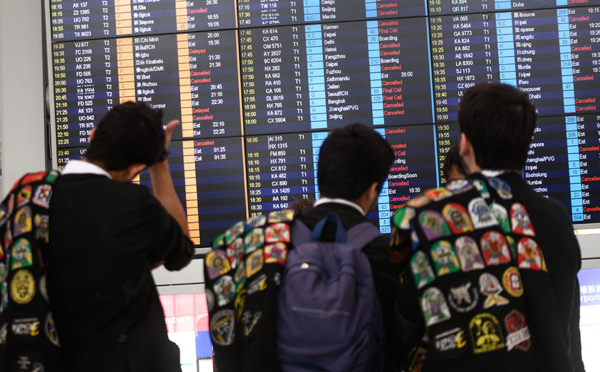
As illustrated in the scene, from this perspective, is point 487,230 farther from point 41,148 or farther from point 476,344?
point 41,148

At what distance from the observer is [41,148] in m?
3.91

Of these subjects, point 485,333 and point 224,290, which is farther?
point 224,290

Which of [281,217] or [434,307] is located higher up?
[281,217]

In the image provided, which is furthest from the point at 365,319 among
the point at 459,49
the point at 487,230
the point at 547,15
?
the point at 547,15

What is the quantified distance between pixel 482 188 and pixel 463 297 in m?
0.30

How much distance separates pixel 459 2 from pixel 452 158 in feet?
4.23

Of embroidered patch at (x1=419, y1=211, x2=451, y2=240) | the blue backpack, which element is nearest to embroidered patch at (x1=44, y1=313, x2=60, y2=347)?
the blue backpack

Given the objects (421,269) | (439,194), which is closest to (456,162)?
(439,194)

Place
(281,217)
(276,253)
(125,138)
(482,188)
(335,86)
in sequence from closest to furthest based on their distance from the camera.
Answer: (482,188), (276,253), (281,217), (125,138), (335,86)

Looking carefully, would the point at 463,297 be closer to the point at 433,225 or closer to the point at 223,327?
the point at 433,225

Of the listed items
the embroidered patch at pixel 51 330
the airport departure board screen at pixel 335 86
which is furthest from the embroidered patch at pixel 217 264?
the airport departure board screen at pixel 335 86

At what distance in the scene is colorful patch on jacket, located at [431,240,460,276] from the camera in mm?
1722

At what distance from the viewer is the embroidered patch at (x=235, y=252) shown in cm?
201

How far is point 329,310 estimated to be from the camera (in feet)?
5.85
